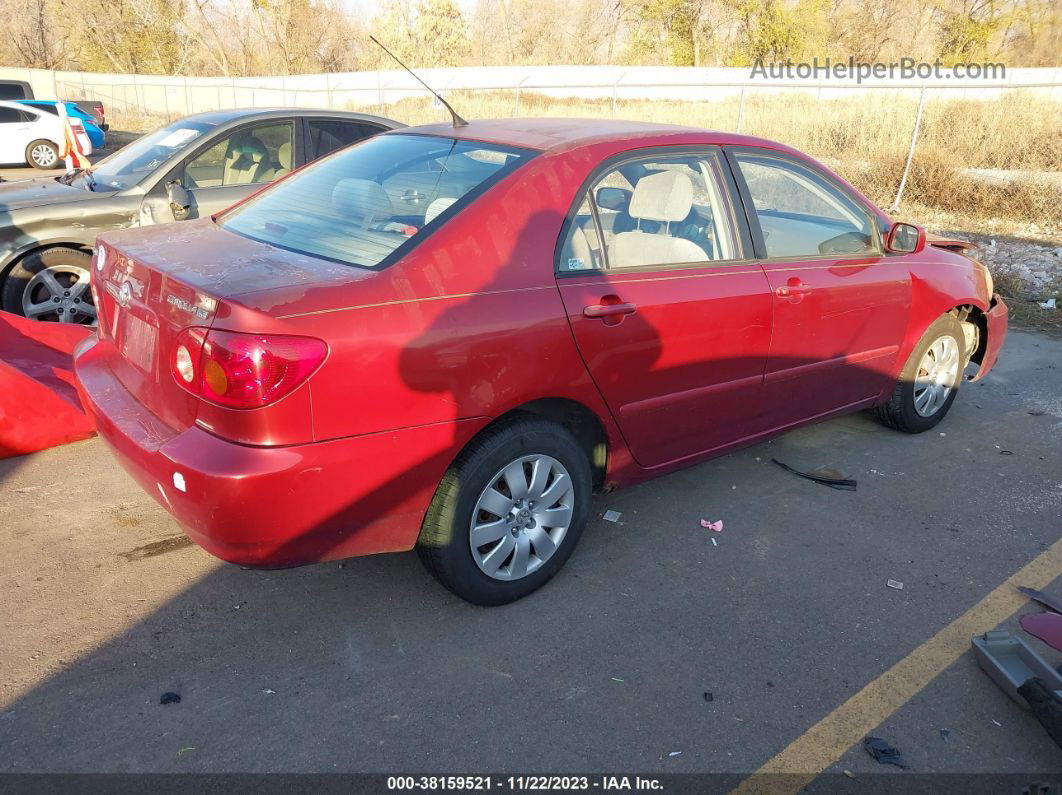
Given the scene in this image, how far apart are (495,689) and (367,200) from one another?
1980 mm

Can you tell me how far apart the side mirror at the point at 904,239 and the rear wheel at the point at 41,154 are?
1908 centimetres

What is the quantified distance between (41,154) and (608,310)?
19236 mm

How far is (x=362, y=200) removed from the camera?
342 cm

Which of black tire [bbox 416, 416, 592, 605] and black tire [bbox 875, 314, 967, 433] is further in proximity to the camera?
black tire [bbox 875, 314, 967, 433]

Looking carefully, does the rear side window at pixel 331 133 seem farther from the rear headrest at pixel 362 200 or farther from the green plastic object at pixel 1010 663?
the green plastic object at pixel 1010 663

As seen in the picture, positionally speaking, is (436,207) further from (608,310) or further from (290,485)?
(290,485)

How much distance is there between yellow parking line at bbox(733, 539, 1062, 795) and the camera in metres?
2.52

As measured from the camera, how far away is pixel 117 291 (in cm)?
317

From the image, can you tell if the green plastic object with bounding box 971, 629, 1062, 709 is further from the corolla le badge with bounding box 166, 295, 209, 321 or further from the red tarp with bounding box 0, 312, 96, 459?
the red tarp with bounding box 0, 312, 96, 459

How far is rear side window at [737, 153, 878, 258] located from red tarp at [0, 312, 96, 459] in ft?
11.3

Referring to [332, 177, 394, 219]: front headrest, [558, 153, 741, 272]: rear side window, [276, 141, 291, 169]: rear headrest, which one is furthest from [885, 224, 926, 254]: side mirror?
[276, 141, 291, 169]: rear headrest

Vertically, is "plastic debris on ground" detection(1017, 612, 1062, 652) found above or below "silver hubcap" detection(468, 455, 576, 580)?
below

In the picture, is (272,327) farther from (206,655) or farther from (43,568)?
(43,568)

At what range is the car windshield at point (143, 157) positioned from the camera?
20.8 feet
